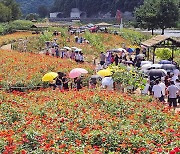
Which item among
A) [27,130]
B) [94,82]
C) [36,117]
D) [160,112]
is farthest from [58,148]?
[94,82]

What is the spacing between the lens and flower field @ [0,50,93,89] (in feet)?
58.5

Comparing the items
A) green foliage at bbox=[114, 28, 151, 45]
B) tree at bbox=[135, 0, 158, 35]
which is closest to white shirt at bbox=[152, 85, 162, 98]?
green foliage at bbox=[114, 28, 151, 45]

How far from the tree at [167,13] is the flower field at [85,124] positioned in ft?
124

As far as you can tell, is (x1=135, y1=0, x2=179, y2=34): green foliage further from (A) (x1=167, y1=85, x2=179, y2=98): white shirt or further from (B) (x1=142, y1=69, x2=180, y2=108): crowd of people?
(A) (x1=167, y1=85, x2=179, y2=98): white shirt

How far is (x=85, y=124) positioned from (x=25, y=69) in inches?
375

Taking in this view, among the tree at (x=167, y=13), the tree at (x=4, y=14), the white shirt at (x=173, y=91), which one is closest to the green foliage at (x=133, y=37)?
the tree at (x=167, y=13)

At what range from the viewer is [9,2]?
8306 cm

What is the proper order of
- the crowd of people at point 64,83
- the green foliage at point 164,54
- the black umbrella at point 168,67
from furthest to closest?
the green foliage at point 164,54 → the black umbrella at point 168,67 → the crowd of people at point 64,83

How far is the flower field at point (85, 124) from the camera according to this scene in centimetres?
932

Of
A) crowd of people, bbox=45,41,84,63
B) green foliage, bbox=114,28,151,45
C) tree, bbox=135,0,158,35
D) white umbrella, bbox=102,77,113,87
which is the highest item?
tree, bbox=135,0,158,35

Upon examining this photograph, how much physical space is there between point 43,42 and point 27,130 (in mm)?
26766

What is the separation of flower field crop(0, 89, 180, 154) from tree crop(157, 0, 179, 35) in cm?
3783

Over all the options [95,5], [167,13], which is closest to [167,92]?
[167,13]

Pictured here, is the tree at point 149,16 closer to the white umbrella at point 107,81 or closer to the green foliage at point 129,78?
the green foliage at point 129,78
